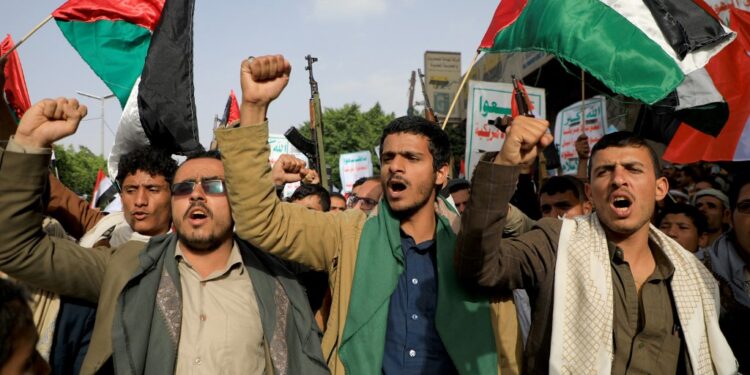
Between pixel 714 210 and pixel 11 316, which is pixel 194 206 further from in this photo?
pixel 714 210

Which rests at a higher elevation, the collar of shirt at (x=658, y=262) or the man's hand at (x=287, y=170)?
the man's hand at (x=287, y=170)

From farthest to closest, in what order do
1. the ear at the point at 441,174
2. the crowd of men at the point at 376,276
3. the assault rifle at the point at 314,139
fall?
1. the assault rifle at the point at 314,139
2. the ear at the point at 441,174
3. the crowd of men at the point at 376,276

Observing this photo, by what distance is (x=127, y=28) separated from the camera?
442 centimetres

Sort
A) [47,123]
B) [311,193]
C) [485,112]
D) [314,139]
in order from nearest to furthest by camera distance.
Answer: [47,123] → [311,193] → [485,112] → [314,139]

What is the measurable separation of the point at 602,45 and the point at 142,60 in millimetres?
3135

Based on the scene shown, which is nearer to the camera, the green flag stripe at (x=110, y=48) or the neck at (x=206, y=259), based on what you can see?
the neck at (x=206, y=259)

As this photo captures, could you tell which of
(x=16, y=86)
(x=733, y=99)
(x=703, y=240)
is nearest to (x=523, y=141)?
(x=703, y=240)

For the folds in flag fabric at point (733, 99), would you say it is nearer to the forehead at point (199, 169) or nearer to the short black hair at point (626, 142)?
the short black hair at point (626, 142)

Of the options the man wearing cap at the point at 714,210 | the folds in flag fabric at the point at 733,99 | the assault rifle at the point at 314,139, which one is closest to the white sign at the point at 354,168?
the assault rifle at the point at 314,139

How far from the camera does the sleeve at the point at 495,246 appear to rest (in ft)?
7.09

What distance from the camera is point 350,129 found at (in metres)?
48.6

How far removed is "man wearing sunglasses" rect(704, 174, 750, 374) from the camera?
2609 mm

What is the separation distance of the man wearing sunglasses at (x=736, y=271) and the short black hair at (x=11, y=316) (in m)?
2.58

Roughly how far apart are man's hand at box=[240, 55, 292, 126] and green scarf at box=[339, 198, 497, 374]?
689 mm
